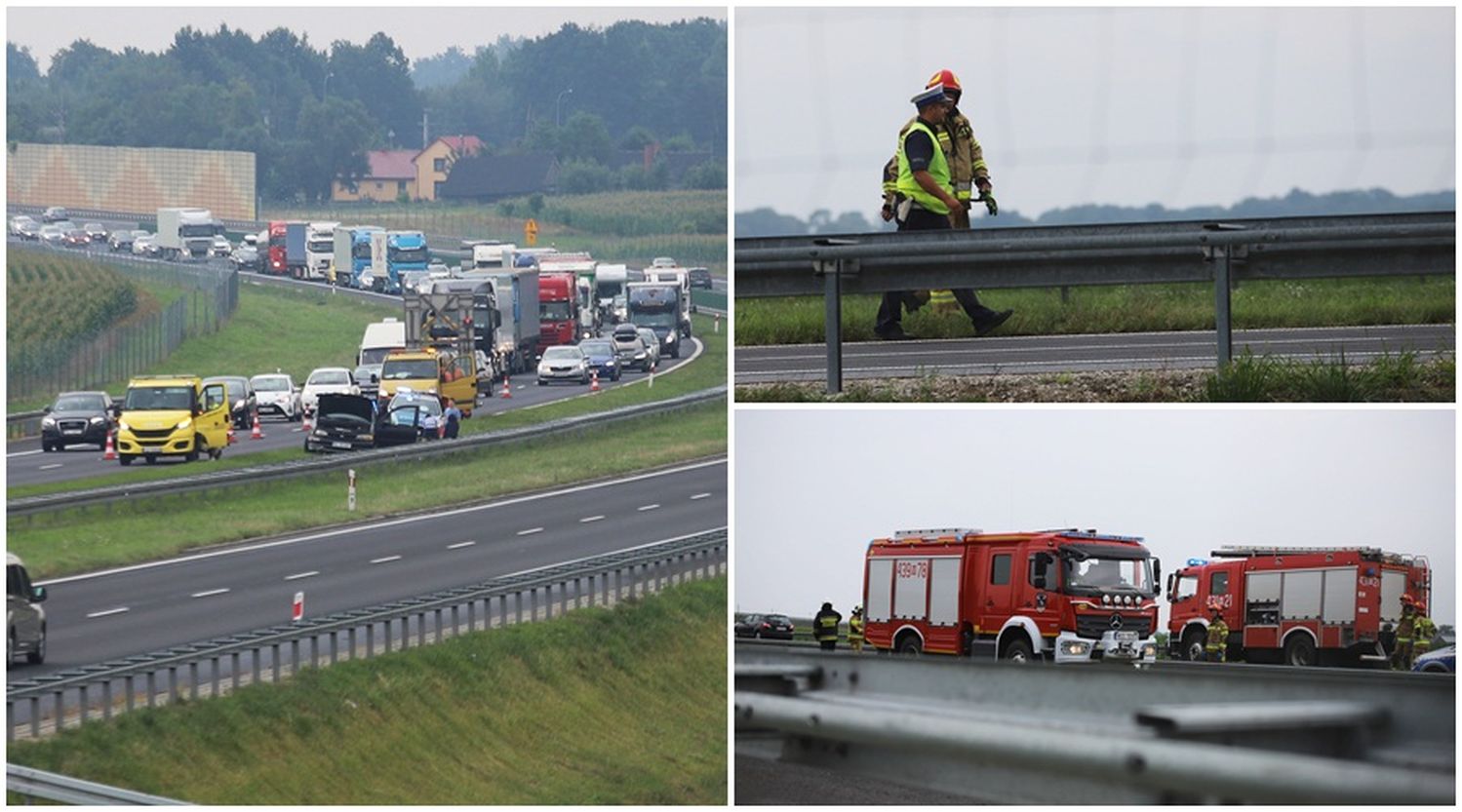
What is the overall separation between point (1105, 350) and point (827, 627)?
3919 millimetres

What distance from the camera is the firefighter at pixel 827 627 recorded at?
11.9m

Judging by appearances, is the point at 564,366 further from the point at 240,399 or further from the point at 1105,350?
the point at 1105,350

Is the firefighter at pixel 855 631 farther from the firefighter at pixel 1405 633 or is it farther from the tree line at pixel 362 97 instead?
the firefighter at pixel 1405 633

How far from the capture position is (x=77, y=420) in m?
12.4

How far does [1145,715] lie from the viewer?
2.28 meters

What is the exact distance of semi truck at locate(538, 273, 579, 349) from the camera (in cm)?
1364

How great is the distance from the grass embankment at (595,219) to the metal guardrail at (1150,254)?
4.97 m

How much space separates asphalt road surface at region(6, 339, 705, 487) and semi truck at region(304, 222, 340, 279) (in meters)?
0.85

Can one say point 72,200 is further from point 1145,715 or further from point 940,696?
point 1145,715

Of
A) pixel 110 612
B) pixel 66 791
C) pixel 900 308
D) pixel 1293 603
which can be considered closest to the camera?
pixel 900 308

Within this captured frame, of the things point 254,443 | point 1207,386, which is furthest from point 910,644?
point 1207,386

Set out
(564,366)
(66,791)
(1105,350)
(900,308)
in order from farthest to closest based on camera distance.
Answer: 1. (564,366)
2. (66,791)
3. (900,308)
4. (1105,350)

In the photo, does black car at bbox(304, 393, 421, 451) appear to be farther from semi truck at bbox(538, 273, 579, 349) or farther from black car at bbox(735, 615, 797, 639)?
black car at bbox(735, 615, 797, 639)

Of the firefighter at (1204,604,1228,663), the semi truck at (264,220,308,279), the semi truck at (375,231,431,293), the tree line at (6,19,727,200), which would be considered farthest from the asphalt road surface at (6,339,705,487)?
the firefighter at (1204,604,1228,663)
